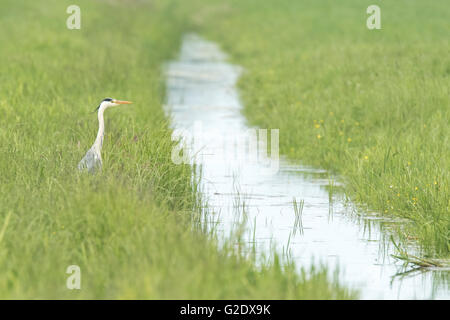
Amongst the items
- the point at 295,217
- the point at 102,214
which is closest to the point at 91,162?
the point at 102,214

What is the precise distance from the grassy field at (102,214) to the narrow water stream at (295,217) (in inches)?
21.4

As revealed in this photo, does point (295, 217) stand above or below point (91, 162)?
below

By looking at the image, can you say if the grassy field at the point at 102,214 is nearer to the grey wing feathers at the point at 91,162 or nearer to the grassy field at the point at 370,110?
the grey wing feathers at the point at 91,162

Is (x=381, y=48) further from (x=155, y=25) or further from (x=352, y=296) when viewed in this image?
(x=155, y=25)

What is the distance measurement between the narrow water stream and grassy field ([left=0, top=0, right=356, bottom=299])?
543 mm

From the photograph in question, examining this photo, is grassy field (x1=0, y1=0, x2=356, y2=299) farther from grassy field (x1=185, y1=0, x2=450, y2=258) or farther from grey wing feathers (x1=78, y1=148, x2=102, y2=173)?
grassy field (x1=185, y1=0, x2=450, y2=258)

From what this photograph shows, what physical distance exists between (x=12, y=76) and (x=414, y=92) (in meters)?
7.38

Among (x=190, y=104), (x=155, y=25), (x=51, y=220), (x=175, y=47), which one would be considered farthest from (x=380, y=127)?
(x=155, y=25)

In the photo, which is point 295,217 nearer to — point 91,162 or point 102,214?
point 91,162

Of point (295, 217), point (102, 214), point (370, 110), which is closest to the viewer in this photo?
point (102, 214)

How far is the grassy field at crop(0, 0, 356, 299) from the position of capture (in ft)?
21.5

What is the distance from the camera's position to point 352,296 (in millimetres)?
6770

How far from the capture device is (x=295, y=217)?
10312mm

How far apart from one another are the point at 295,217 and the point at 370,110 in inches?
213
